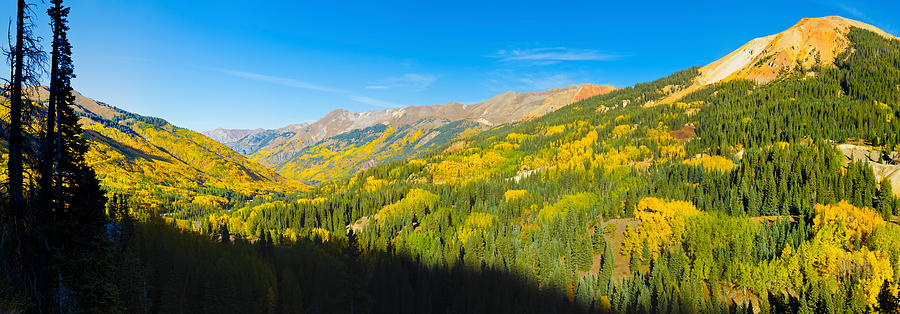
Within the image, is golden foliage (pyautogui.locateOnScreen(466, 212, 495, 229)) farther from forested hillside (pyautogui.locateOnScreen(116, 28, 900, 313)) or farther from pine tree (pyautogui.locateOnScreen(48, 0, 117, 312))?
pine tree (pyautogui.locateOnScreen(48, 0, 117, 312))

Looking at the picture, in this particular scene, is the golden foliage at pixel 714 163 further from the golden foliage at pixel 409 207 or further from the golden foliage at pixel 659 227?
the golden foliage at pixel 409 207

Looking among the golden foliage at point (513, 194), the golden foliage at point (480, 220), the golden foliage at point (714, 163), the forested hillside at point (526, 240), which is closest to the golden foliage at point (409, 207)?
the forested hillside at point (526, 240)

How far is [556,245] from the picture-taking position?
11744 centimetres

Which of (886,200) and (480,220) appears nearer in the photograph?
(886,200)

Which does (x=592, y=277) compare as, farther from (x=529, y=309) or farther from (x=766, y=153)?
(x=766, y=153)

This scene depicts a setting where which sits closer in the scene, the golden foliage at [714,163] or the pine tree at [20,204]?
the pine tree at [20,204]

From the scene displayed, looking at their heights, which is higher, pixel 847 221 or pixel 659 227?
pixel 847 221

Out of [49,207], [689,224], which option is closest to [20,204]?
[49,207]

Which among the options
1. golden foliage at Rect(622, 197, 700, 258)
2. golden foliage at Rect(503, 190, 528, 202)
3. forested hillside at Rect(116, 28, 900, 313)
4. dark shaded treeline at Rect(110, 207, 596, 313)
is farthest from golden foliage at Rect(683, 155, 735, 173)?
dark shaded treeline at Rect(110, 207, 596, 313)

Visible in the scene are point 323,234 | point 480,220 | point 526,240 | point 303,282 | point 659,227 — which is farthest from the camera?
point 480,220

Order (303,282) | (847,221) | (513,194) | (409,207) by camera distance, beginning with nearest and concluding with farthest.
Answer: (303,282) < (847,221) < (409,207) < (513,194)

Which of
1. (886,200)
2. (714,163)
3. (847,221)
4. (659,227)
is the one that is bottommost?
(659,227)

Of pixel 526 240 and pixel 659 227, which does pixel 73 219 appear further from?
pixel 659 227

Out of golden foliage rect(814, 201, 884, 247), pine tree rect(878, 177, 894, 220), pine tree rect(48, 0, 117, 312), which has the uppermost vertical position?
pine tree rect(48, 0, 117, 312)
